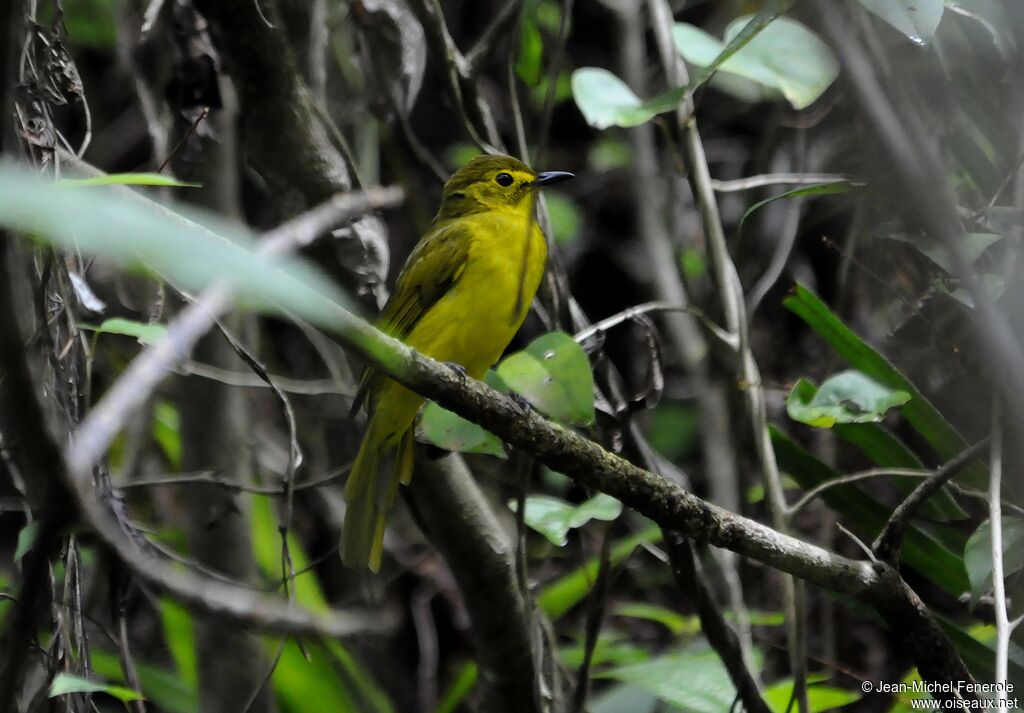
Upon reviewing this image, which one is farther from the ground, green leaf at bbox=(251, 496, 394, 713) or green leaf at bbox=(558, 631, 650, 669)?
green leaf at bbox=(558, 631, 650, 669)


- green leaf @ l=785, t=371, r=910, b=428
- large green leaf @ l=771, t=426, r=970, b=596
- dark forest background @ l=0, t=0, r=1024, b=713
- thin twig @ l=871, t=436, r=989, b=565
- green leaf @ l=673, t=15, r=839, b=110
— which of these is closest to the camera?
dark forest background @ l=0, t=0, r=1024, b=713

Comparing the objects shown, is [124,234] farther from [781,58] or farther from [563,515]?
[781,58]

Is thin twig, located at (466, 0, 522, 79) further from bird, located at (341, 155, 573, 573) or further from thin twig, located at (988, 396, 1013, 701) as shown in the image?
thin twig, located at (988, 396, 1013, 701)

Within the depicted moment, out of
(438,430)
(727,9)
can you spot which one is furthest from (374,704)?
(727,9)

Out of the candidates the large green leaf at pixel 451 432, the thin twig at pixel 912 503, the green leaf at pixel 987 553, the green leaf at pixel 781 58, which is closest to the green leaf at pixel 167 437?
the large green leaf at pixel 451 432

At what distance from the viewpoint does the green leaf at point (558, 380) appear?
8.00ft

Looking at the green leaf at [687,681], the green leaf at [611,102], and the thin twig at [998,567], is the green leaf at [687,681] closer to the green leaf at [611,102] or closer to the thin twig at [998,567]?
the thin twig at [998,567]

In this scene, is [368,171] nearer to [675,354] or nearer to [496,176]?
[496,176]

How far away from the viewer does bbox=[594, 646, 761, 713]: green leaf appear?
9.46 ft

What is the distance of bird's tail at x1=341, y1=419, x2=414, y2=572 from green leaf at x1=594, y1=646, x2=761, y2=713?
0.80 meters

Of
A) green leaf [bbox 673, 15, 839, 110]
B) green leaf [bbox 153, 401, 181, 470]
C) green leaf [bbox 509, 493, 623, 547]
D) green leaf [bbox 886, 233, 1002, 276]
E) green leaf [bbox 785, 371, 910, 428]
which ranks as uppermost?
green leaf [bbox 673, 15, 839, 110]

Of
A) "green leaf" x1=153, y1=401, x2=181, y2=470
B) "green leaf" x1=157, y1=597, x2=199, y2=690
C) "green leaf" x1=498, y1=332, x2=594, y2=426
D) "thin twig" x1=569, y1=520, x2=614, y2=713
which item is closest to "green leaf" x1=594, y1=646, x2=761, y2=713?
"thin twig" x1=569, y1=520, x2=614, y2=713

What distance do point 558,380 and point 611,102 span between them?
3.58 ft

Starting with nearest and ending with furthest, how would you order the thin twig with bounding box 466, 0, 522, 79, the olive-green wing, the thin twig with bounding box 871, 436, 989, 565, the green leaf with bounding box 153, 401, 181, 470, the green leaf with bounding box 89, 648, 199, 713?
the thin twig with bounding box 871, 436, 989, 565, the thin twig with bounding box 466, 0, 522, 79, the olive-green wing, the green leaf with bounding box 89, 648, 199, 713, the green leaf with bounding box 153, 401, 181, 470
